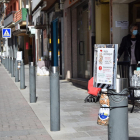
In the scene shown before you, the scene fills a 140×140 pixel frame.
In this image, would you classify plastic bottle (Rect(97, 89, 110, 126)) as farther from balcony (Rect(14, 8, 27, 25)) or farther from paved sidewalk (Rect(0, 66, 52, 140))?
balcony (Rect(14, 8, 27, 25))

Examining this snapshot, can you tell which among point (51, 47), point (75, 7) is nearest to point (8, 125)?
point (75, 7)

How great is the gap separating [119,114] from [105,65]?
0.56 m

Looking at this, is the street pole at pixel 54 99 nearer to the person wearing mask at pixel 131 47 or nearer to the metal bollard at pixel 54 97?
the metal bollard at pixel 54 97

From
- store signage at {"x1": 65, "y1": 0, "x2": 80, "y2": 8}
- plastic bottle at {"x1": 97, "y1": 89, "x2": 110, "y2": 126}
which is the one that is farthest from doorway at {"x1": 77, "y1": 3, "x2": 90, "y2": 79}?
plastic bottle at {"x1": 97, "y1": 89, "x2": 110, "y2": 126}

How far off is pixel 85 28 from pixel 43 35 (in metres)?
9.92

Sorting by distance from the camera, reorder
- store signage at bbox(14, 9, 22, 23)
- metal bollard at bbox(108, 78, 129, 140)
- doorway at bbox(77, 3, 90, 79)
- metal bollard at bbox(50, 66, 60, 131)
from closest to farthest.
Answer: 1. metal bollard at bbox(108, 78, 129, 140)
2. metal bollard at bbox(50, 66, 60, 131)
3. doorway at bbox(77, 3, 90, 79)
4. store signage at bbox(14, 9, 22, 23)

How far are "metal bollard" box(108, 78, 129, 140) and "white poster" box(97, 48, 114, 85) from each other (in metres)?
0.14

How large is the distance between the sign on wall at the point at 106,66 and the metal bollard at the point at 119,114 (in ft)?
0.31

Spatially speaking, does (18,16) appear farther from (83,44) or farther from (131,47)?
(131,47)

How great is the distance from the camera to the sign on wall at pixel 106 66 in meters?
3.65

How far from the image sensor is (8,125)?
20.2 feet

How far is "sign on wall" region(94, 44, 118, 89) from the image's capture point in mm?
3650

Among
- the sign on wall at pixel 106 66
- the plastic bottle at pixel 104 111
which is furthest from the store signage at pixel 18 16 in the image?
the plastic bottle at pixel 104 111

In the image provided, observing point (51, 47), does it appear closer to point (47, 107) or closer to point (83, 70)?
point (83, 70)
